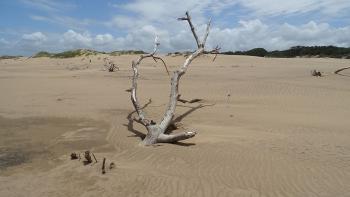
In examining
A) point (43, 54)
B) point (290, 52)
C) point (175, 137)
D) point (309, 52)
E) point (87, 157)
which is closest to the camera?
point (87, 157)

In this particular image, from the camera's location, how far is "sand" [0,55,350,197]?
5.62m

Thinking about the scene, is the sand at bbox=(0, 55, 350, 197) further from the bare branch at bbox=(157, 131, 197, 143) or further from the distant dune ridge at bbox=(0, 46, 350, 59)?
the distant dune ridge at bbox=(0, 46, 350, 59)

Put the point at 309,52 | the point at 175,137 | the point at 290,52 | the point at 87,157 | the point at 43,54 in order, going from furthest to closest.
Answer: the point at 43,54 → the point at 290,52 → the point at 309,52 → the point at 175,137 → the point at 87,157

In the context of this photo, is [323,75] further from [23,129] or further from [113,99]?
[23,129]

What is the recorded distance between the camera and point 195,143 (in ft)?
25.0

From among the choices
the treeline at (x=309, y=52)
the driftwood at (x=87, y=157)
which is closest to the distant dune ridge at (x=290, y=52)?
the treeline at (x=309, y=52)

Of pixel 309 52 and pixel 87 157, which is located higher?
pixel 309 52

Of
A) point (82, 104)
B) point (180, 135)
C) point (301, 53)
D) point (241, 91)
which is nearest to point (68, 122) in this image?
point (82, 104)

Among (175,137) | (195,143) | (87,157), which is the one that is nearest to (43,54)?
(175,137)

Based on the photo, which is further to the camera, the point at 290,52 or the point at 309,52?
the point at 290,52

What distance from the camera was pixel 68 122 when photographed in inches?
397

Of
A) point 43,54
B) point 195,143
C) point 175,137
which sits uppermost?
point 43,54

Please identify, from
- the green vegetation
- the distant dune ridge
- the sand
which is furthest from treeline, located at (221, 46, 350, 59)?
the sand

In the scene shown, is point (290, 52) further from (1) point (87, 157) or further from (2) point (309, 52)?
(1) point (87, 157)
